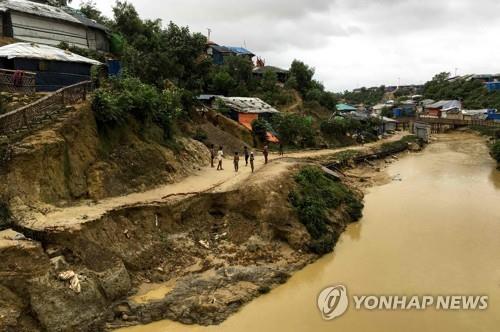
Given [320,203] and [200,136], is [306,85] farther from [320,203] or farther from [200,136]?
[320,203]

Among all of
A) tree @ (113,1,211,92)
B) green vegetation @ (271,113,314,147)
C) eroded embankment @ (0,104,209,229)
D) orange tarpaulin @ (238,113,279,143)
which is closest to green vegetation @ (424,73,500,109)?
green vegetation @ (271,113,314,147)

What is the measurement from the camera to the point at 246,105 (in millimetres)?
38531

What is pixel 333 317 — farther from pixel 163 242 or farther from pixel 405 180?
pixel 405 180

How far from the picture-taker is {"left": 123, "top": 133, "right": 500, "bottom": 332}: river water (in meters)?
12.6

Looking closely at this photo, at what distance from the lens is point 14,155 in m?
13.6

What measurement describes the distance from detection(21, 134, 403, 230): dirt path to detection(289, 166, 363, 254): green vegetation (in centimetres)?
155

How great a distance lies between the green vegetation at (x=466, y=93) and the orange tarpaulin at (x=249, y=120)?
5243cm

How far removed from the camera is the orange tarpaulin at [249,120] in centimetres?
3609

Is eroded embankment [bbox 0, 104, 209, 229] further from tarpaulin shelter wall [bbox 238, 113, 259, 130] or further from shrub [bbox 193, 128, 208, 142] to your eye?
tarpaulin shelter wall [bbox 238, 113, 259, 130]

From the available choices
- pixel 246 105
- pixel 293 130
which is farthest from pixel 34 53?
pixel 293 130

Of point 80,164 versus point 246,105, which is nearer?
point 80,164

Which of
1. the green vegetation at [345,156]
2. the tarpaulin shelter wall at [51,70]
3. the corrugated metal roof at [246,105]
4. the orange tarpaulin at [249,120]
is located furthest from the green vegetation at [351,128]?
the tarpaulin shelter wall at [51,70]

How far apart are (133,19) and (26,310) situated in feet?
111

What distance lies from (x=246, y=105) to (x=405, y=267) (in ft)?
82.8
